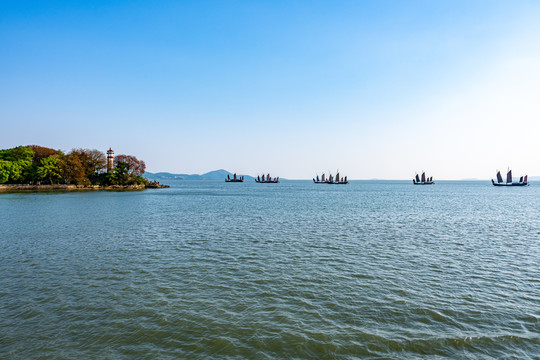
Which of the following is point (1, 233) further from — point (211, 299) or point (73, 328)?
point (211, 299)

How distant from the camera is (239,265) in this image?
16156mm

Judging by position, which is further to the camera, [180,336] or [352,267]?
[352,267]

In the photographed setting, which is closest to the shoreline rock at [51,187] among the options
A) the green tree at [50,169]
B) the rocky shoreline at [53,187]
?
the rocky shoreline at [53,187]

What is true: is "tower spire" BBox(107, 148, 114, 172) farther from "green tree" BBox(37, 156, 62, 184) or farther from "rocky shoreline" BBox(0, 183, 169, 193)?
"green tree" BBox(37, 156, 62, 184)

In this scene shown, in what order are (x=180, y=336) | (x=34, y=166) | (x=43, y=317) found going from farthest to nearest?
(x=34, y=166)
(x=43, y=317)
(x=180, y=336)

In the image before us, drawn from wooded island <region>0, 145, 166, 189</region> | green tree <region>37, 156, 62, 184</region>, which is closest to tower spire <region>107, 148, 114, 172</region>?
wooded island <region>0, 145, 166, 189</region>

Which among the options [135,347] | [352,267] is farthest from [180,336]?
[352,267]

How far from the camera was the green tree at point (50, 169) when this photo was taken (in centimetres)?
9306

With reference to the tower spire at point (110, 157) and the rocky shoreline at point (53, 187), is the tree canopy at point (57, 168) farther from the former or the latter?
the tower spire at point (110, 157)

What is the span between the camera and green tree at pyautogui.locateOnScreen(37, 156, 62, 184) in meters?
93.1

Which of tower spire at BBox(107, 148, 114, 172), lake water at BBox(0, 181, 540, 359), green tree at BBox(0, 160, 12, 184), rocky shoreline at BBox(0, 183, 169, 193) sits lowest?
lake water at BBox(0, 181, 540, 359)

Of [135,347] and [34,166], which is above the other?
[34,166]

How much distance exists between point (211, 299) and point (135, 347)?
3.73 meters

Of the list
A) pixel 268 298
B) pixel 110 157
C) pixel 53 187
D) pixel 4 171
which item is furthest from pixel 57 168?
pixel 268 298
